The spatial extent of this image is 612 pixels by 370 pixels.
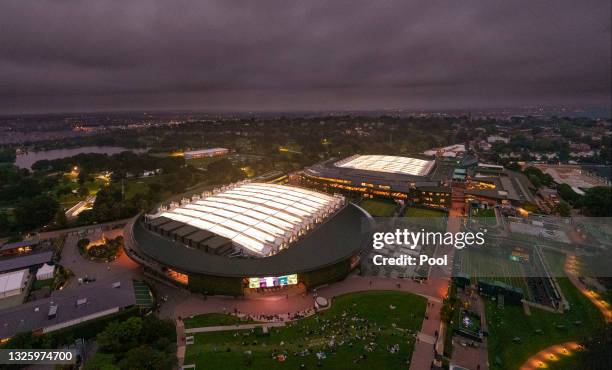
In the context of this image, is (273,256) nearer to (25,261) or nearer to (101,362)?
(101,362)

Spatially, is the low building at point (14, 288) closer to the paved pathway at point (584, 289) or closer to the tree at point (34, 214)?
the tree at point (34, 214)

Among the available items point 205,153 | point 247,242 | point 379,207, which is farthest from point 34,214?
point 205,153

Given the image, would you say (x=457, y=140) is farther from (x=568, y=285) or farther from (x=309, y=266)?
(x=309, y=266)

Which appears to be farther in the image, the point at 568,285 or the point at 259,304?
the point at 568,285

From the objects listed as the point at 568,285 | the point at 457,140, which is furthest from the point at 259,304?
the point at 457,140

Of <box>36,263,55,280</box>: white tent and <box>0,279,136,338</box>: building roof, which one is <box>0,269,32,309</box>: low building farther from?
<box>0,279,136,338</box>: building roof

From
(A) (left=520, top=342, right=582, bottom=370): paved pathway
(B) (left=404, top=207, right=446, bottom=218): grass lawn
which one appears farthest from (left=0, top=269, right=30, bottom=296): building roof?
(B) (left=404, top=207, right=446, bottom=218): grass lawn
